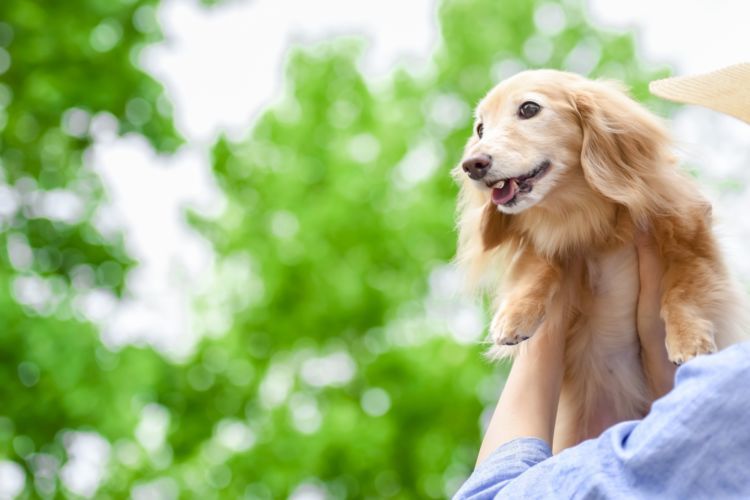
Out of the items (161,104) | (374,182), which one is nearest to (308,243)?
(374,182)

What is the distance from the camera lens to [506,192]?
234 centimetres

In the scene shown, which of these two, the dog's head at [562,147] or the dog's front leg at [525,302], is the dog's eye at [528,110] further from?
the dog's front leg at [525,302]

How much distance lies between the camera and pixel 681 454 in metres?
1.31

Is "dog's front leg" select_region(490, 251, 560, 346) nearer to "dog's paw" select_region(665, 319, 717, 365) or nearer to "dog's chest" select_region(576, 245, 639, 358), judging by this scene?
"dog's chest" select_region(576, 245, 639, 358)

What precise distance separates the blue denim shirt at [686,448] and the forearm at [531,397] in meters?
0.38

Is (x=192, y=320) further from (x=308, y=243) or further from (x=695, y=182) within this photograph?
(x=695, y=182)

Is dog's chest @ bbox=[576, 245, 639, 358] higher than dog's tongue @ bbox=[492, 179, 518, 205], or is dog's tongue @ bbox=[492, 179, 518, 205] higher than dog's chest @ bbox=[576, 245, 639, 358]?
dog's tongue @ bbox=[492, 179, 518, 205]

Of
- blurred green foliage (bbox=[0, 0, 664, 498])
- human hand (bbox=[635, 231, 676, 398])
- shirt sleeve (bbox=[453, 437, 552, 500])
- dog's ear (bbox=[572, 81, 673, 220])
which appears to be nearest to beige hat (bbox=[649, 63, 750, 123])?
dog's ear (bbox=[572, 81, 673, 220])

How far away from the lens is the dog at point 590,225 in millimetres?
2289

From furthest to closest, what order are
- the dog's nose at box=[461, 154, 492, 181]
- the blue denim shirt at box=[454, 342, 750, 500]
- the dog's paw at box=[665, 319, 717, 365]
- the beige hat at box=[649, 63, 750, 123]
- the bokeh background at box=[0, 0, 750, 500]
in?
the bokeh background at box=[0, 0, 750, 500] → the dog's nose at box=[461, 154, 492, 181] → the dog's paw at box=[665, 319, 717, 365] → the beige hat at box=[649, 63, 750, 123] → the blue denim shirt at box=[454, 342, 750, 500]

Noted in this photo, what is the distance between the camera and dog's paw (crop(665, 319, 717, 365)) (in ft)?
6.87

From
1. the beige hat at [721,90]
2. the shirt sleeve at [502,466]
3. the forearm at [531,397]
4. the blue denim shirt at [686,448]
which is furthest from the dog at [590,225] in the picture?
the blue denim shirt at [686,448]

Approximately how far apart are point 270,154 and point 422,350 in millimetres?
2489

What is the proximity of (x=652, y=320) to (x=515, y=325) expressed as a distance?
338 millimetres
